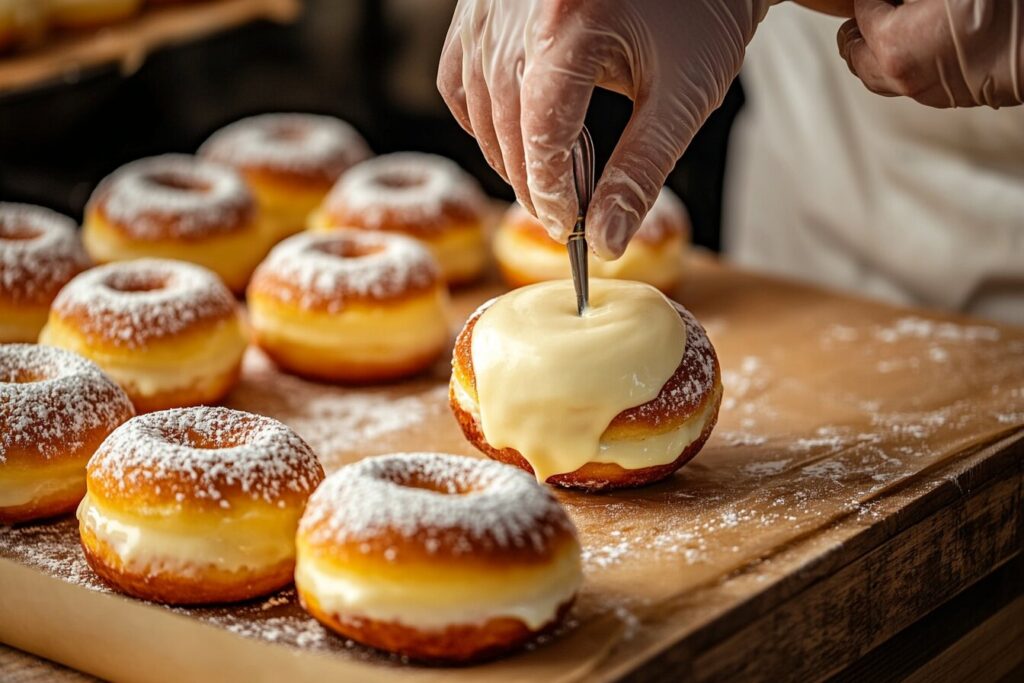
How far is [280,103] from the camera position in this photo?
543cm

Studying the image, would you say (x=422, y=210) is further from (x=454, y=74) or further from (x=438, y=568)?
(x=438, y=568)

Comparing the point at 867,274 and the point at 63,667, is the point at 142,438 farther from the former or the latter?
the point at 867,274

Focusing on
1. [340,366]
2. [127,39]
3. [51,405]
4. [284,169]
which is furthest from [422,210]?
[51,405]

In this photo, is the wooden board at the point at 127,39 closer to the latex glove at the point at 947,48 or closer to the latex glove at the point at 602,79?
the latex glove at the point at 602,79

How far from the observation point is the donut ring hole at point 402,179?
317 cm

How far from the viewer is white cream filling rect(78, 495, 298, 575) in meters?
1.67

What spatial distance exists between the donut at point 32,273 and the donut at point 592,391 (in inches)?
39.7

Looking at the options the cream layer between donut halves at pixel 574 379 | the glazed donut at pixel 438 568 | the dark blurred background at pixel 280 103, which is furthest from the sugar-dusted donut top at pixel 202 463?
the dark blurred background at pixel 280 103

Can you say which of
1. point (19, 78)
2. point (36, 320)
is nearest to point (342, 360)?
point (36, 320)

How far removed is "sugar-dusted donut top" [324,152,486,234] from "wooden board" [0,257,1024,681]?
0.50 meters

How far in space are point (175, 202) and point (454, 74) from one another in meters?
1.03

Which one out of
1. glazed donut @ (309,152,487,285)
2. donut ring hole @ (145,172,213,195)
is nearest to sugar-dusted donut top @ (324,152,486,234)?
glazed donut @ (309,152,487,285)

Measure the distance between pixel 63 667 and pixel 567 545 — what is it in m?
0.72

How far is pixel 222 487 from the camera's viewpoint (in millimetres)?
1686
